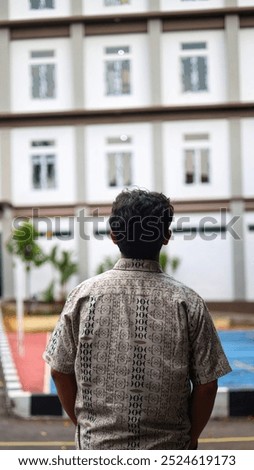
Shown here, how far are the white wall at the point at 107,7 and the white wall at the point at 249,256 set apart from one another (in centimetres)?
90

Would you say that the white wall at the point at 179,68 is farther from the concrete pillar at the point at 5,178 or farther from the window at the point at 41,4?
the concrete pillar at the point at 5,178

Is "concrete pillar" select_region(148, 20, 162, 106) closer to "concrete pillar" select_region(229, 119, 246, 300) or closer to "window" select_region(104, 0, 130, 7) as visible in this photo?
"window" select_region(104, 0, 130, 7)

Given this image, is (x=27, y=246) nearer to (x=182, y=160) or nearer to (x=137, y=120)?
(x=182, y=160)

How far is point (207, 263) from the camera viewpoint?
299cm

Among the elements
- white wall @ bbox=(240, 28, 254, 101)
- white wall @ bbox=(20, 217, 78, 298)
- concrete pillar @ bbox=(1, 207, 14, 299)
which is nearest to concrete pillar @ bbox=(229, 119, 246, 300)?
white wall @ bbox=(240, 28, 254, 101)

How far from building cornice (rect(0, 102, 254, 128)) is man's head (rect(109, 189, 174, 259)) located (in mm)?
1810

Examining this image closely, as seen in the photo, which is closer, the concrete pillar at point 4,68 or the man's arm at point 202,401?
the man's arm at point 202,401

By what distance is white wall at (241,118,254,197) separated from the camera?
2772 mm

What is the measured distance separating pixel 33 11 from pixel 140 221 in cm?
140

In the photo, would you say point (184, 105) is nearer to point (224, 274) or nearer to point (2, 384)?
point (224, 274)

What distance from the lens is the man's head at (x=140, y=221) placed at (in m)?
1.03

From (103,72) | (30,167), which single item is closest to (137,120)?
(103,72)

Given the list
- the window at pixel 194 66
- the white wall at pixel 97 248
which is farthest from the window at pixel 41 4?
the white wall at pixel 97 248

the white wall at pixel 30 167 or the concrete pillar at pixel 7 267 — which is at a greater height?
the white wall at pixel 30 167
